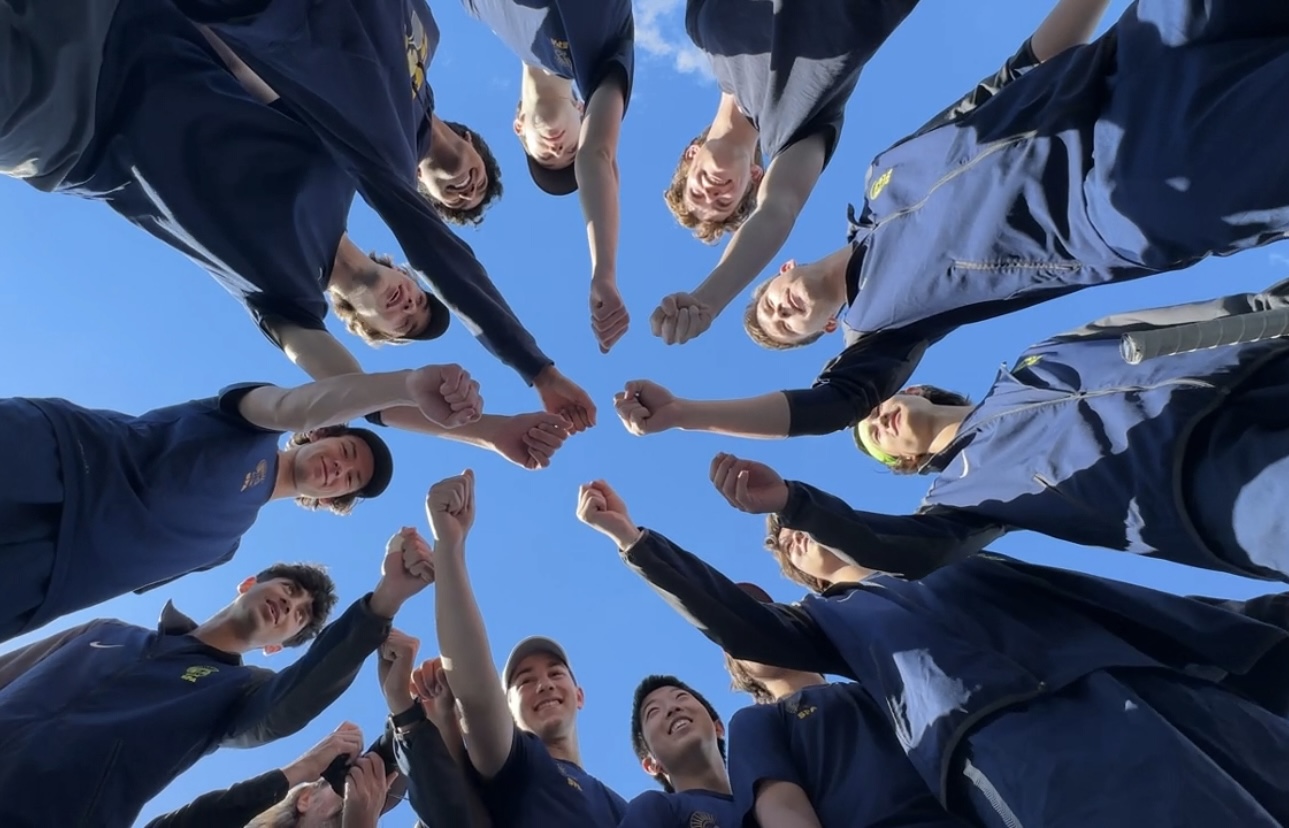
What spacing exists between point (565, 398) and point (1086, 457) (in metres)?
1.77

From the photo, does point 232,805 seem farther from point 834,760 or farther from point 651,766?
point 834,760

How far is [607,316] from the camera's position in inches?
123

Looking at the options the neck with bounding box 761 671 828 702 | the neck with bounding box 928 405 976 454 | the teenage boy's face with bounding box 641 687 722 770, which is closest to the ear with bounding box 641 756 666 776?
the teenage boy's face with bounding box 641 687 722 770

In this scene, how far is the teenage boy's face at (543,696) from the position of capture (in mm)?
3607

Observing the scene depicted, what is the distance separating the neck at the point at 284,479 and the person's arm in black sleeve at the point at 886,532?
2265mm

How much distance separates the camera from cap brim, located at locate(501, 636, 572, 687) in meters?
3.82

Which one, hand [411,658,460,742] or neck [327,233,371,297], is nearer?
hand [411,658,460,742]

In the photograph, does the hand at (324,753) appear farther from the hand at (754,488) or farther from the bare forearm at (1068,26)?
the bare forearm at (1068,26)

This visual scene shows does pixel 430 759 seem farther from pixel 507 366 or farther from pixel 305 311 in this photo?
pixel 305 311

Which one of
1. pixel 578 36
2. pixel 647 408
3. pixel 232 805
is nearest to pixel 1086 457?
pixel 647 408

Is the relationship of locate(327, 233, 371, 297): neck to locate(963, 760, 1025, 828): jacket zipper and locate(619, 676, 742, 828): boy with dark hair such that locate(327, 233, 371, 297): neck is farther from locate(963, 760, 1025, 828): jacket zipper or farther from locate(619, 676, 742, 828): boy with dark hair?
locate(963, 760, 1025, 828): jacket zipper

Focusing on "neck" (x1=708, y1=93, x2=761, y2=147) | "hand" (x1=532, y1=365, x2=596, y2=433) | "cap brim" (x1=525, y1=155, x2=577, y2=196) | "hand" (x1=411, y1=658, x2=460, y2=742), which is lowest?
"hand" (x1=411, y1=658, x2=460, y2=742)

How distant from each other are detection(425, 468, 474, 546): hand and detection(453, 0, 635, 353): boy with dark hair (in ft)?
2.59

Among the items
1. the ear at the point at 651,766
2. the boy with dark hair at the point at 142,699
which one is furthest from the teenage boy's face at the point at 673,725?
the boy with dark hair at the point at 142,699
